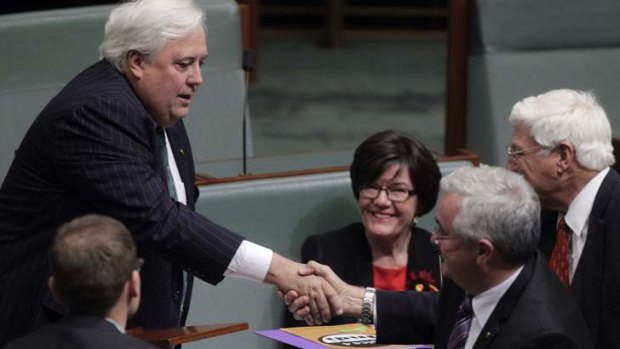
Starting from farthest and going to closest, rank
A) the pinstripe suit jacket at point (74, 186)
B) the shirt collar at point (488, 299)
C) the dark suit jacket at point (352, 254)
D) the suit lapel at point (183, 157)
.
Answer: the dark suit jacket at point (352, 254), the suit lapel at point (183, 157), the pinstripe suit jacket at point (74, 186), the shirt collar at point (488, 299)

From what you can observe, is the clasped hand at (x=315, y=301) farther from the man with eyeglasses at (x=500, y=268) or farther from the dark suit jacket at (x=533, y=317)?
the man with eyeglasses at (x=500, y=268)

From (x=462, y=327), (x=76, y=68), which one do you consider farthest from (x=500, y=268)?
(x=76, y=68)

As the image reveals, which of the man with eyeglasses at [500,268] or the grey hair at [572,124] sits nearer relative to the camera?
the man with eyeglasses at [500,268]

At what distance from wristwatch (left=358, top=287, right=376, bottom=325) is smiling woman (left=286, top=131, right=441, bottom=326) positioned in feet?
1.94

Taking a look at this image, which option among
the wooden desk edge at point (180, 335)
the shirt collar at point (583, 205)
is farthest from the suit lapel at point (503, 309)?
the shirt collar at point (583, 205)

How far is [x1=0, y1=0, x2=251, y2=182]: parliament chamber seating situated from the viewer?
4.48 meters

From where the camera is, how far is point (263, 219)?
392 centimetres

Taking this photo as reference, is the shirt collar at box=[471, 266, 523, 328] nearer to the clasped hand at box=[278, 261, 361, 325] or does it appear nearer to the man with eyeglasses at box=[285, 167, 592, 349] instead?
the man with eyeglasses at box=[285, 167, 592, 349]

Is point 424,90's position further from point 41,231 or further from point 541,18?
point 41,231

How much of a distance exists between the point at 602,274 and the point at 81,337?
1.38 metres

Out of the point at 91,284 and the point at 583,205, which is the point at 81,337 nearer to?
the point at 91,284

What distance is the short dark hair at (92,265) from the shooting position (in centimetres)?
224

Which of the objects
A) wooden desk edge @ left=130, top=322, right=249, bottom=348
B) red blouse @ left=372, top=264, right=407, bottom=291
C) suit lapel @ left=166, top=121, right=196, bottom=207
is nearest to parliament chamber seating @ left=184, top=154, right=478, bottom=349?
red blouse @ left=372, top=264, right=407, bottom=291

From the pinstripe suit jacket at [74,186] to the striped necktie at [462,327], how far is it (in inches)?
25.2
